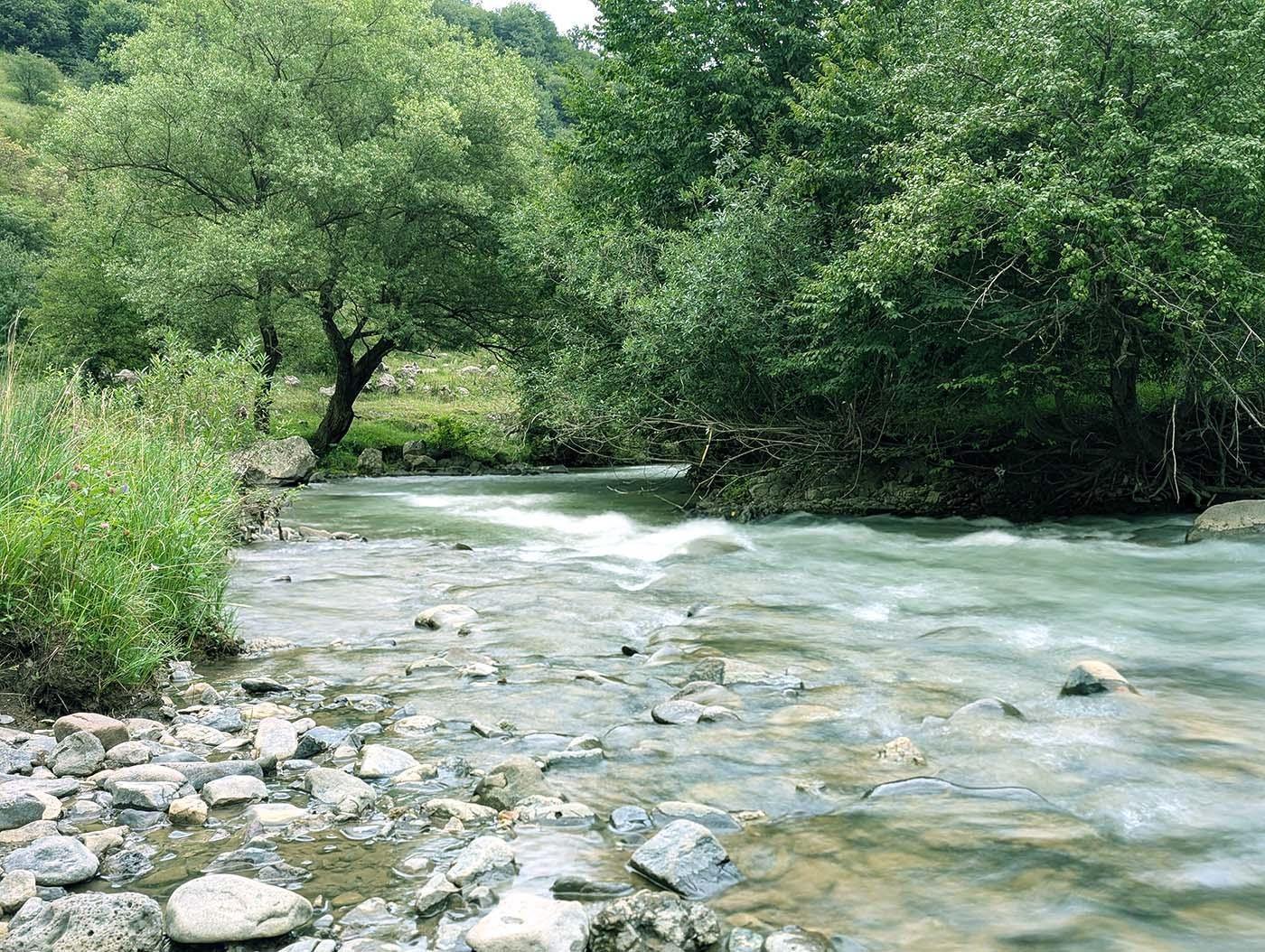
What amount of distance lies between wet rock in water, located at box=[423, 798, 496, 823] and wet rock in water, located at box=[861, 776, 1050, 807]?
1862mm

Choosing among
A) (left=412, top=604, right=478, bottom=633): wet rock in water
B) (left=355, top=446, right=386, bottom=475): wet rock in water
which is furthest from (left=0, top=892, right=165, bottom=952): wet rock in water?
(left=355, top=446, right=386, bottom=475): wet rock in water

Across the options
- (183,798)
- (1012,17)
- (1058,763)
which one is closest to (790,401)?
(1012,17)

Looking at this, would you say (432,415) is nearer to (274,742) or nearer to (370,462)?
(370,462)

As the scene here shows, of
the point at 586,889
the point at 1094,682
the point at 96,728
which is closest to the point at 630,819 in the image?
the point at 586,889

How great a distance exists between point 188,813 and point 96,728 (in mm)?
1339

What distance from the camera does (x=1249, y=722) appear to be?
6184 millimetres

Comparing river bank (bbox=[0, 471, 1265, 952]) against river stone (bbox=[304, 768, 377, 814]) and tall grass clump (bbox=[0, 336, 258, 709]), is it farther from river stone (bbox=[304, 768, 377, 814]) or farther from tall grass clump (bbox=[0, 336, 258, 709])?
tall grass clump (bbox=[0, 336, 258, 709])

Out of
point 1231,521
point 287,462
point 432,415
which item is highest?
point 432,415

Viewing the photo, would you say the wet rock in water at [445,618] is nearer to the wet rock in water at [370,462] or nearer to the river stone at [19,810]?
the river stone at [19,810]

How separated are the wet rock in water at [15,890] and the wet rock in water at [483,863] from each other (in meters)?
1.51

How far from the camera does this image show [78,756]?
5.02 m

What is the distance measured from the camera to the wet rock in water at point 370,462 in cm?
2917

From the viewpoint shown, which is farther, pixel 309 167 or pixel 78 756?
pixel 309 167

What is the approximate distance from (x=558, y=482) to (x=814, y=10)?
42.5 feet
